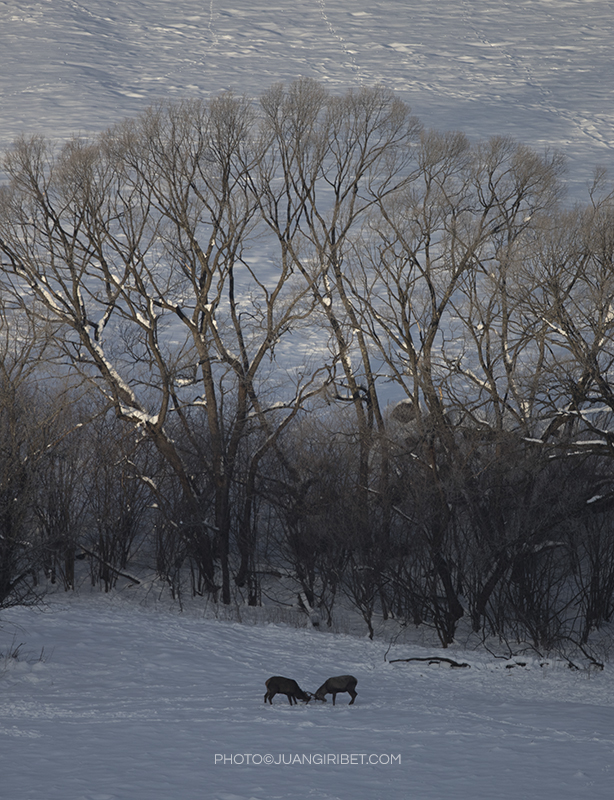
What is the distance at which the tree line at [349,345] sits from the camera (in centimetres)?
2191

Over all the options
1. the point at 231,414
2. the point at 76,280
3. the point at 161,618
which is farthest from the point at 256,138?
the point at 161,618

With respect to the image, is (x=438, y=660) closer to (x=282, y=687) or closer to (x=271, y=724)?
(x=282, y=687)

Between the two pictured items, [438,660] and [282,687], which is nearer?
[282,687]

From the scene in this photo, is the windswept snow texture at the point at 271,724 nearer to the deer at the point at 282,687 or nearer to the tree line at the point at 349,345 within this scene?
the deer at the point at 282,687

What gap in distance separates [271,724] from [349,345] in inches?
655

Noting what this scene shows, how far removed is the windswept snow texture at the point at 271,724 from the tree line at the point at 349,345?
599 cm

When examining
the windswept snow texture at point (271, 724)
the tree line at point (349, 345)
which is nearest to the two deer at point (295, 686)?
the windswept snow texture at point (271, 724)

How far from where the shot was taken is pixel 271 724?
33.5ft

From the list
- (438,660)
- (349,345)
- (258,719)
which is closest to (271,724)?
(258,719)

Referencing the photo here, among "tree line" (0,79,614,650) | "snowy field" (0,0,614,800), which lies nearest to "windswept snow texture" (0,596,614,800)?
"snowy field" (0,0,614,800)

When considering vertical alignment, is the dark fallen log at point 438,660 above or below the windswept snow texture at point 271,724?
below

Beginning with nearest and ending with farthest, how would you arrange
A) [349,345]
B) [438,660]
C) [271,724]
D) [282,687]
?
[271,724] → [282,687] → [438,660] → [349,345]

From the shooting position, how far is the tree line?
21.9m

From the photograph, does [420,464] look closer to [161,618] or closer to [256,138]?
[161,618]
